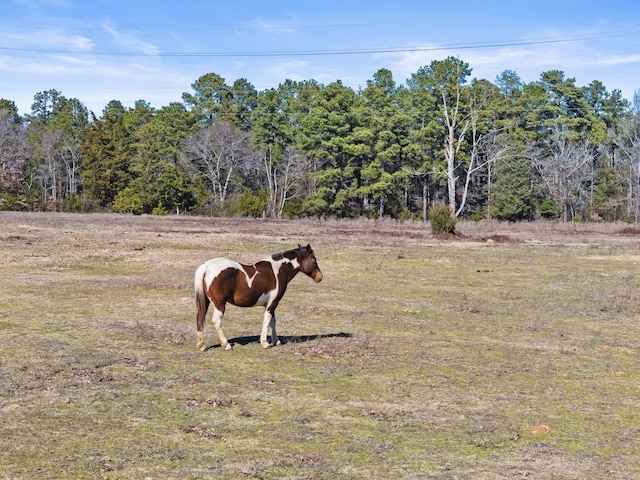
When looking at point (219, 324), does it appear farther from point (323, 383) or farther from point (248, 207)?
point (248, 207)

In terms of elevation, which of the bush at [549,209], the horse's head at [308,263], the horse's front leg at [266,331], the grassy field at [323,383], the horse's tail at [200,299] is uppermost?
the bush at [549,209]

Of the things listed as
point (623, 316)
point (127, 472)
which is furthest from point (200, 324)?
point (623, 316)

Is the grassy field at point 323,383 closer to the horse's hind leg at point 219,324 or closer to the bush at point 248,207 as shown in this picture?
the horse's hind leg at point 219,324

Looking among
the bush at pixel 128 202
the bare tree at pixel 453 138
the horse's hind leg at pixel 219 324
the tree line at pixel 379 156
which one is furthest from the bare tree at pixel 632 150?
the horse's hind leg at pixel 219 324

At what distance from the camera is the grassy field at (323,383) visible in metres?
7.63

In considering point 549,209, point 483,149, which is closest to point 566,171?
point 549,209

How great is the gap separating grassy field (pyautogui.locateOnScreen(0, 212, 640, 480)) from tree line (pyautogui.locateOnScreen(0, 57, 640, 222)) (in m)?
58.1

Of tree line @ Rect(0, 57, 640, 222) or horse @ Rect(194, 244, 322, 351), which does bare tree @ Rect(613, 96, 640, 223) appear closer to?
tree line @ Rect(0, 57, 640, 222)

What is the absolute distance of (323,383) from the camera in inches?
425

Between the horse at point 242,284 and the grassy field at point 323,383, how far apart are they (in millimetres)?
568

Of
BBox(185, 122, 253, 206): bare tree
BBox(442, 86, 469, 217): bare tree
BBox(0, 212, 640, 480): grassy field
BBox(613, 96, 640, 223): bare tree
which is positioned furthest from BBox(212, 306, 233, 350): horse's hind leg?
BBox(185, 122, 253, 206): bare tree

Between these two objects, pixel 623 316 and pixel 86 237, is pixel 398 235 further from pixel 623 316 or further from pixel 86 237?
pixel 623 316

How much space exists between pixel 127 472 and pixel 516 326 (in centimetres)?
1183

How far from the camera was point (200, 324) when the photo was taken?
12.7m
